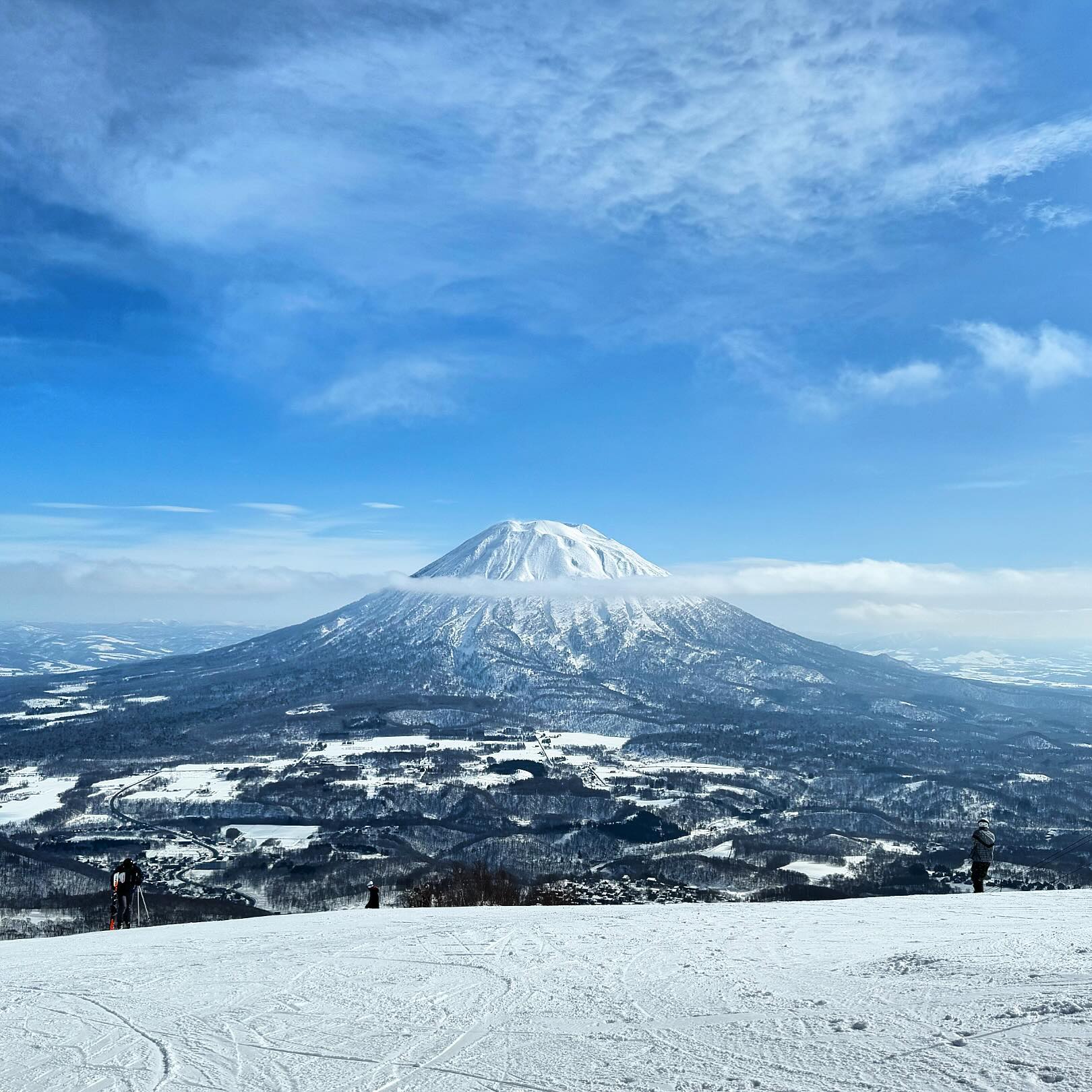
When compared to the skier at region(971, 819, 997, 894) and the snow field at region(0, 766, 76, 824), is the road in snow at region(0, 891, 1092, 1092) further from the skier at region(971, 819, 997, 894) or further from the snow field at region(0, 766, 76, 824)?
the snow field at region(0, 766, 76, 824)

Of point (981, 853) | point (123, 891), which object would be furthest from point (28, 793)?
point (981, 853)

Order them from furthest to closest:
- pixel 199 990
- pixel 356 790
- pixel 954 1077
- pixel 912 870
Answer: pixel 356 790 < pixel 912 870 < pixel 199 990 < pixel 954 1077

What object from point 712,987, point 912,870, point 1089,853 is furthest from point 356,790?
point 712,987

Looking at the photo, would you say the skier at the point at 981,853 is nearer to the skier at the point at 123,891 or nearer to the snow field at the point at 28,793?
the skier at the point at 123,891

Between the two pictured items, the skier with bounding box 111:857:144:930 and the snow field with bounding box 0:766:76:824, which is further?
the snow field with bounding box 0:766:76:824

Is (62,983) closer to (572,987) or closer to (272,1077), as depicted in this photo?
(272,1077)

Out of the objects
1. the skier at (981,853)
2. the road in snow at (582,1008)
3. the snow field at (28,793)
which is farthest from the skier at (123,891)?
the snow field at (28,793)

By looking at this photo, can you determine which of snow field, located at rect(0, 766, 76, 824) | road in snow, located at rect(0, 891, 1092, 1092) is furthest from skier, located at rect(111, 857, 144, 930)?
snow field, located at rect(0, 766, 76, 824)
